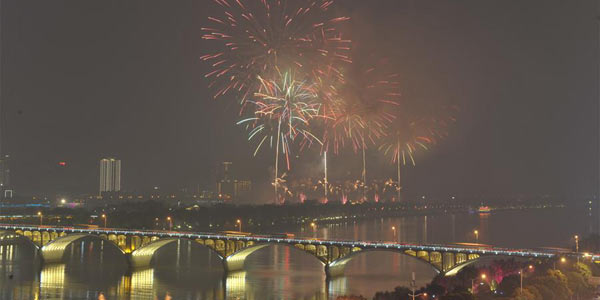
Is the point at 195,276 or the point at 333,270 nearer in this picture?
the point at 333,270

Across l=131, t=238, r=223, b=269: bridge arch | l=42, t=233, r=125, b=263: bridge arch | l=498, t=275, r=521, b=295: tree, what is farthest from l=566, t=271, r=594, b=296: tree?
l=42, t=233, r=125, b=263: bridge arch

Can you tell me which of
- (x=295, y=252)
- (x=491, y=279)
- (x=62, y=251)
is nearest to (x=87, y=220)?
(x=62, y=251)

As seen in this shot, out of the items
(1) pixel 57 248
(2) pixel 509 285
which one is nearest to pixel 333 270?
(2) pixel 509 285

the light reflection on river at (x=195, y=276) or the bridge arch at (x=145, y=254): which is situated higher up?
the bridge arch at (x=145, y=254)

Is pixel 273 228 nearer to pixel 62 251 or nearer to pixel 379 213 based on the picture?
pixel 62 251

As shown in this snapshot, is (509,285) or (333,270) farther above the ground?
(509,285)

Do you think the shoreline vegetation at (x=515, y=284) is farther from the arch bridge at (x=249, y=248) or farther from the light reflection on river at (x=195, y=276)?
the light reflection on river at (x=195, y=276)

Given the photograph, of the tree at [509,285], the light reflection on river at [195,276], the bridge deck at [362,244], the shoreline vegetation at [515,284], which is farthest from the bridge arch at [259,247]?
the tree at [509,285]

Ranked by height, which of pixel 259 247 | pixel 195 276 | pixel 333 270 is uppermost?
Result: pixel 259 247

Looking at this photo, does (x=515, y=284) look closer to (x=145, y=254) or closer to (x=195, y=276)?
(x=195, y=276)
